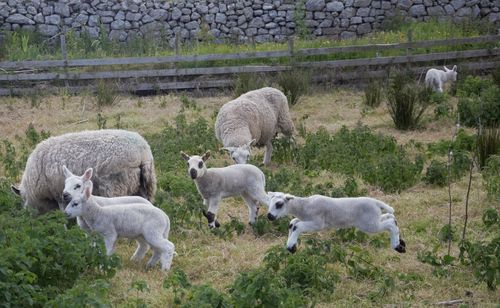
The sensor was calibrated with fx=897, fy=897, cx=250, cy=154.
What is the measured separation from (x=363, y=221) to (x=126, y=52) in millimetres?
14668

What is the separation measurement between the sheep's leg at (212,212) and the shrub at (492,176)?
2.97 m

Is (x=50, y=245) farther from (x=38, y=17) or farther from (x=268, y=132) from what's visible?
(x=38, y=17)

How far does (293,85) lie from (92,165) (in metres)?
9.14

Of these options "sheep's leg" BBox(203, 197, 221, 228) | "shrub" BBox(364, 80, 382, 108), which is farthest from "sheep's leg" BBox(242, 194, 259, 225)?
"shrub" BBox(364, 80, 382, 108)

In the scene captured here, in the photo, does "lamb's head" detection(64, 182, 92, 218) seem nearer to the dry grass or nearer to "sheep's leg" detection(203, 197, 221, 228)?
the dry grass

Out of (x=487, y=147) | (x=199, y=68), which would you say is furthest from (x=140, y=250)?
(x=199, y=68)

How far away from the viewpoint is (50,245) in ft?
21.5

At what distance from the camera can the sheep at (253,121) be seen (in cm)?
1205

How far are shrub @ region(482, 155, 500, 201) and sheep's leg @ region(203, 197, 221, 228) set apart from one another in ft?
9.76

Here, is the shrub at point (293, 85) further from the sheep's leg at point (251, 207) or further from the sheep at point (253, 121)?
the sheep's leg at point (251, 207)

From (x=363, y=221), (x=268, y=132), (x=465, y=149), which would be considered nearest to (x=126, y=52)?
(x=268, y=132)

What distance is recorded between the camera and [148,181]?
9406 millimetres

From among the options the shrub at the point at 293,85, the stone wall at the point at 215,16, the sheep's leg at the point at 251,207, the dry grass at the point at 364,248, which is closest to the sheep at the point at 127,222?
the dry grass at the point at 364,248

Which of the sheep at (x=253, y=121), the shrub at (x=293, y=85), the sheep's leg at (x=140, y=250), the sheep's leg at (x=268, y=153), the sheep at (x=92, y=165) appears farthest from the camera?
Answer: the shrub at (x=293, y=85)
